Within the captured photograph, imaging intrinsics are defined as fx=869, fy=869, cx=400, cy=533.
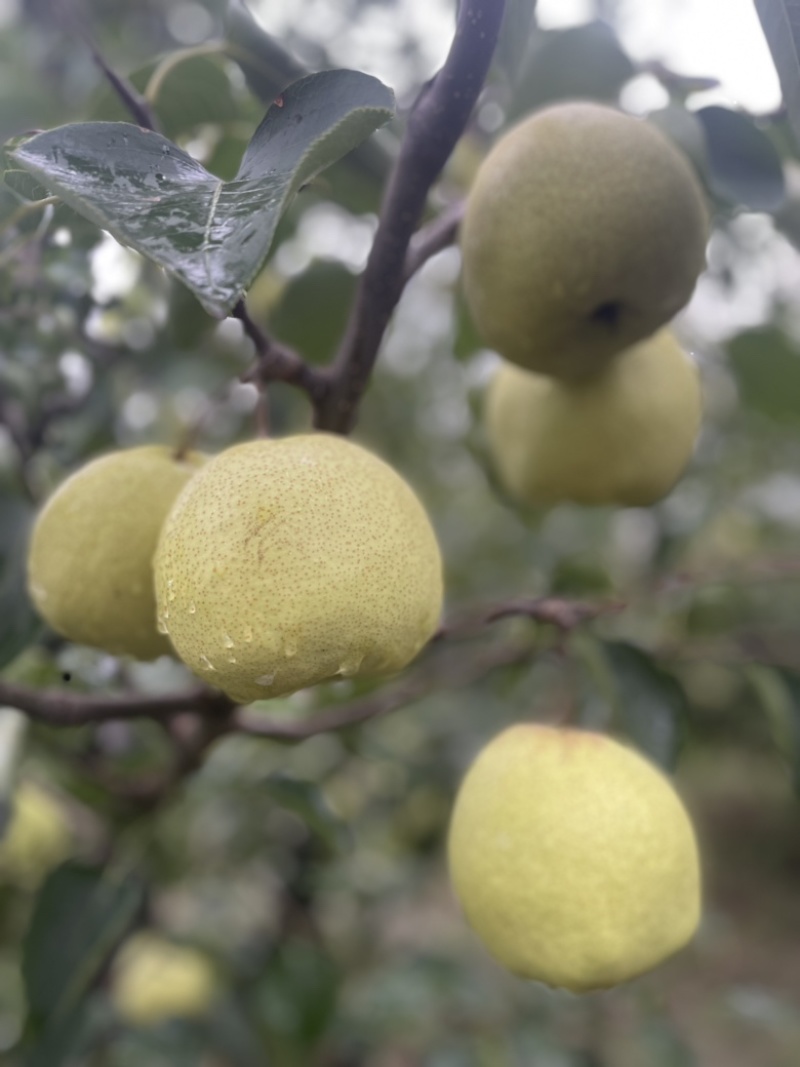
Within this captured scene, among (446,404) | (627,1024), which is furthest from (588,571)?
(446,404)

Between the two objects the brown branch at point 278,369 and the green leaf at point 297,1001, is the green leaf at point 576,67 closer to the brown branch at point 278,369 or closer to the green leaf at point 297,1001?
the brown branch at point 278,369

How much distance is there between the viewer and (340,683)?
3.17ft

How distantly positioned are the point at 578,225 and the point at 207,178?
1.04ft

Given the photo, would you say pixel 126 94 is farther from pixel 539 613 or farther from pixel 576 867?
pixel 576 867

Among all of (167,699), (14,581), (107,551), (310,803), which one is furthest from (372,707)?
(107,551)

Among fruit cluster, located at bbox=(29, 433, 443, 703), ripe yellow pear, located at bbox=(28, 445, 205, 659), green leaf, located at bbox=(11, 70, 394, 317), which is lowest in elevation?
ripe yellow pear, located at bbox=(28, 445, 205, 659)

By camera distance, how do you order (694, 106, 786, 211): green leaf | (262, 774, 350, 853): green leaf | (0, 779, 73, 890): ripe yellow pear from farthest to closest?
(0, 779, 73, 890): ripe yellow pear, (262, 774, 350, 853): green leaf, (694, 106, 786, 211): green leaf

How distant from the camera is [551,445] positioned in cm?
Result: 95

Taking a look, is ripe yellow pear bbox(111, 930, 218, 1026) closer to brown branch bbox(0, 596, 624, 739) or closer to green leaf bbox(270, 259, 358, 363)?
brown branch bbox(0, 596, 624, 739)

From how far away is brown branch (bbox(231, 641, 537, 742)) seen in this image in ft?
3.14

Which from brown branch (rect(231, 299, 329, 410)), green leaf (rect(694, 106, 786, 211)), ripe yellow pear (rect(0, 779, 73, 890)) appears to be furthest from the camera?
ripe yellow pear (rect(0, 779, 73, 890))

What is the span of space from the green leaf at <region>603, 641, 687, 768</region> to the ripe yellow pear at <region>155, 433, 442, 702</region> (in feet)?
1.48

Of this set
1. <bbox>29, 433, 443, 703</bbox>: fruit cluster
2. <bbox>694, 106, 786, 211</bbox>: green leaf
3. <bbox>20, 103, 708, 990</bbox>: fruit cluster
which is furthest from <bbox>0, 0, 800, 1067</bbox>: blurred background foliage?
<bbox>29, 433, 443, 703</bbox>: fruit cluster

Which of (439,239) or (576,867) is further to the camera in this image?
(439,239)
